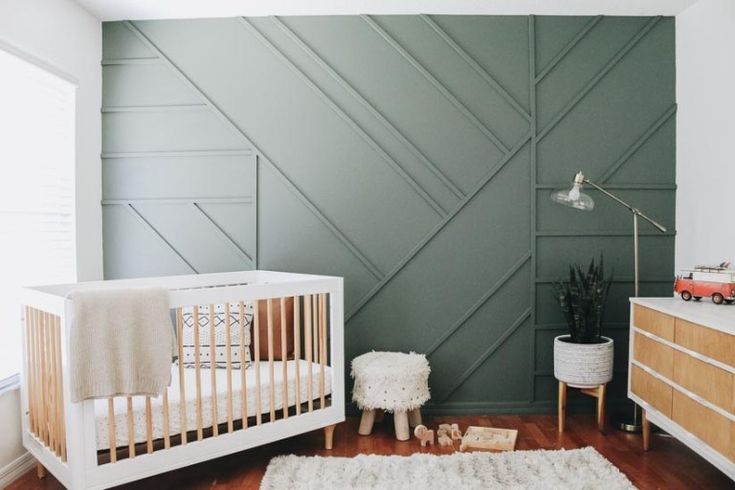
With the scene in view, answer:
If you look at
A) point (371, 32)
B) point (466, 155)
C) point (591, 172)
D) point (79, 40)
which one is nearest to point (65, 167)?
point (79, 40)

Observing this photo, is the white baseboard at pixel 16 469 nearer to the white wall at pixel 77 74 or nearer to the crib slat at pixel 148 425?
the white wall at pixel 77 74

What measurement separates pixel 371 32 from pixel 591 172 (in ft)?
5.03

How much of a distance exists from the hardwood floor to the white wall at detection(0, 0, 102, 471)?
369mm

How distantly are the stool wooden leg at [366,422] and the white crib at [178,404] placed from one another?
0.20 meters

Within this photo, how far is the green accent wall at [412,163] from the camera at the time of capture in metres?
3.02

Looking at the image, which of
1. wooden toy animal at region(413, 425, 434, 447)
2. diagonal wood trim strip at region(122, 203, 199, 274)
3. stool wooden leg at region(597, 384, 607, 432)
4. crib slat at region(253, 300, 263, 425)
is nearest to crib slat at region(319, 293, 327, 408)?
crib slat at region(253, 300, 263, 425)

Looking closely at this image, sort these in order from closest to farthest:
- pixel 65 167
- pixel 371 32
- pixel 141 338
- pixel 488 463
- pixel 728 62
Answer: pixel 141 338 → pixel 488 463 → pixel 728 62 → pixel 65 167 → pixel 371 32

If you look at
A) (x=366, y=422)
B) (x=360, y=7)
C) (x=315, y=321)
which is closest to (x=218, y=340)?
(x=315, y=321)

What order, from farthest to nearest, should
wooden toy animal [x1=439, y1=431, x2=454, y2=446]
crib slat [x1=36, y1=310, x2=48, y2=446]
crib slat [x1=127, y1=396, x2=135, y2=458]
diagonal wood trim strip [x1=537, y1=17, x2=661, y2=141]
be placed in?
diagonal wood trim strip [x1=537, y1=17, x2=661, y2=141]
wooden toy animal [x1=439, y1=431, x2=454, y2=446]
crib slat [x1=36, y1=310, x2=48, y2=446]
crib slat [x1=127, y1=396, x2=135, y2=458]

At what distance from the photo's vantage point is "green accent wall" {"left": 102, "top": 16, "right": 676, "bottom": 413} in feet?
9.89

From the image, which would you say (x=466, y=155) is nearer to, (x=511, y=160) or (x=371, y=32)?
(x=511, y=160)

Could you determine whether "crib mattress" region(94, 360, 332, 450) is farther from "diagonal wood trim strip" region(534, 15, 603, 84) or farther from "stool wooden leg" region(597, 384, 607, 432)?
"diagonal wood trim strip" region(534, 15, 603, 84)

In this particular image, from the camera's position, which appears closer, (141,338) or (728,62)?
(141,338)

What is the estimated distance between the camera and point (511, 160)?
9.95 ft
